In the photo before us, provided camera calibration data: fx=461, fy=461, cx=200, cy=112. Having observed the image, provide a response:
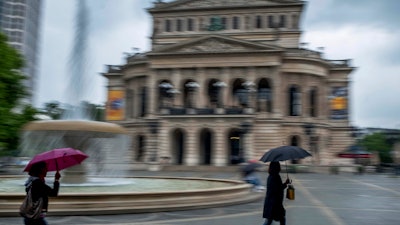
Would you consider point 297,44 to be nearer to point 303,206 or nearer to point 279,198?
A: point 303,206

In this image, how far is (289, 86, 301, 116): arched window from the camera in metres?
55.9

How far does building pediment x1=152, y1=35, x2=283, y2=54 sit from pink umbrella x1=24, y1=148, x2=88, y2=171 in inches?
1862

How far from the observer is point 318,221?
1181cm

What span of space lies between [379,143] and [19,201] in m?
115

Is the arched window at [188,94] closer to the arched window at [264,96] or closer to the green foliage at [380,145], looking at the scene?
the arched window at [264,96]

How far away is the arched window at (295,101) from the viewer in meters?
55.9

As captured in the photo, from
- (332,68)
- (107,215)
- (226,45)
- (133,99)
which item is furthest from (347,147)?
(107,215)

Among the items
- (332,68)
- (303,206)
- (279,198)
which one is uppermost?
(332,68)

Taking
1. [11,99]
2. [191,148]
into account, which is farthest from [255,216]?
[191,148]

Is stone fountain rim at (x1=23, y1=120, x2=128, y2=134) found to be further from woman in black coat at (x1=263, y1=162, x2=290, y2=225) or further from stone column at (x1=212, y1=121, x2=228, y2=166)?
stone column at (x1=212, y1=121, x2=228, y2=166)

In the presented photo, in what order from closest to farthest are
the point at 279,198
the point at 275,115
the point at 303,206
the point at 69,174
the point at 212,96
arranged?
the point at 279,198 < the point at 303,206 < the point at 69,174 < the point at 275,115 < the point at 212,96

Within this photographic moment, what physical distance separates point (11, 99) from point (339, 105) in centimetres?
3553

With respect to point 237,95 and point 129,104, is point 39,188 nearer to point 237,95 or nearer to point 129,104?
point 237,95

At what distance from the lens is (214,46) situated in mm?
54594
